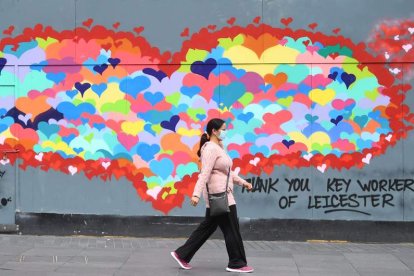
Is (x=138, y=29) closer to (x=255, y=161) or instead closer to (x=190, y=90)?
(x=190, y=90)

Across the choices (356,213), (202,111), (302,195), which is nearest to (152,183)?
(202,111)

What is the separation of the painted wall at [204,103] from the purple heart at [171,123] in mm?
23

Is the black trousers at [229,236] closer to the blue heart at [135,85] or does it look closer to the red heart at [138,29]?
the blue heart at [135,85]

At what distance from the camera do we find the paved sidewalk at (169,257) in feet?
28.5

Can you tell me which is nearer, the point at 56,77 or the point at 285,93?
the point at 285,93

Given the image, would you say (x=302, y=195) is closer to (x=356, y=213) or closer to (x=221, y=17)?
(x=356, y=213)

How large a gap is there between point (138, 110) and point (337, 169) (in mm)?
3376

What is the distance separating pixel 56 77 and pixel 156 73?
5.53 ft

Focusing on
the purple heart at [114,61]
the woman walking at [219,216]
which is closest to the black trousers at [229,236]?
the woman walking at [219,216]

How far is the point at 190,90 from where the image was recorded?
11.4m

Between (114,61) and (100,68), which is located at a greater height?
(114,61)

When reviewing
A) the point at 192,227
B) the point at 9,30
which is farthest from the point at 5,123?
the point at 192,227

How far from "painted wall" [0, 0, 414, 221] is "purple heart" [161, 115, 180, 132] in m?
0.02

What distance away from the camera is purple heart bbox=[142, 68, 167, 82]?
1144cm
